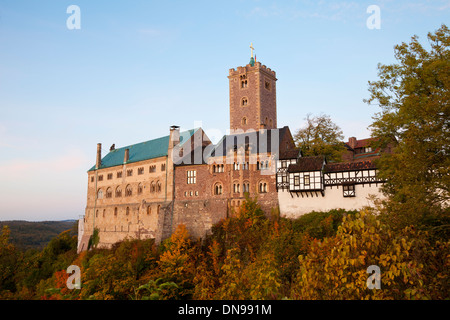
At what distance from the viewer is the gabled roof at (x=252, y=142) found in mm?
42812

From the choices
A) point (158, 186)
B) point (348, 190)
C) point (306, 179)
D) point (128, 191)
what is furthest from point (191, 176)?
point (348, 190)

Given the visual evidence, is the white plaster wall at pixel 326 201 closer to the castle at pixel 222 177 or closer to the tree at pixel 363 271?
the castle at pixel 222 177

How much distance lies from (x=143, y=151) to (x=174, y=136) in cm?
819

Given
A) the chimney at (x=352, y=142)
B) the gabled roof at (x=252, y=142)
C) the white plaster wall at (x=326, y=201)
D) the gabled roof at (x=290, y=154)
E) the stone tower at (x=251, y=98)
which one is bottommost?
the white plaster wall at (x=326, y=201)

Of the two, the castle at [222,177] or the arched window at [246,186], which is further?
the arched window at [246,186]

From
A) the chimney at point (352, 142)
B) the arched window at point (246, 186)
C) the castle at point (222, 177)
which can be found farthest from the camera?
the chimney at point (352, 142)

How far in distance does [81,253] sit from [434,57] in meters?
54.1

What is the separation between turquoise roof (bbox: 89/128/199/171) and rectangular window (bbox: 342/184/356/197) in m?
23.2

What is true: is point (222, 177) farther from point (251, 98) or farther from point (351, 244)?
point (351, 244)

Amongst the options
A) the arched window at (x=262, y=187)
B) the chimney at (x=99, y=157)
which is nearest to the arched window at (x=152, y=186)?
the chimney at (x=99, y=157)

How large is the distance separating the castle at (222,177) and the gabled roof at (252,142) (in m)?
0.12

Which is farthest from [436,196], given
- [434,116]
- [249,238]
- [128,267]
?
[128,267]

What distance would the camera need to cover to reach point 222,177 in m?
43.9

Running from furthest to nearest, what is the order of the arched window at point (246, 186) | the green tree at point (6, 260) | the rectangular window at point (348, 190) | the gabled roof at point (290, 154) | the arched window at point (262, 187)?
1. the arched window at point (246, 186)
2. the arched window at point (262, 187)
3. the gabled roof at point (290, 154)
4. the rectangular window at point (348, 190)
5. the green tree at point (6, 260)
